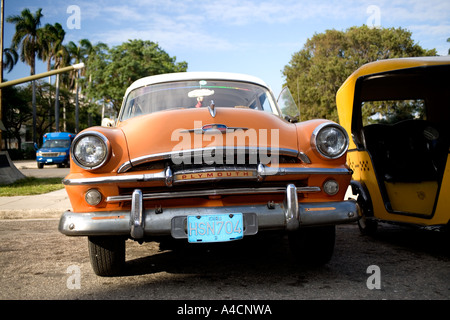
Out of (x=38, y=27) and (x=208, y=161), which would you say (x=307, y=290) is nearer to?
(x=208, y=161)

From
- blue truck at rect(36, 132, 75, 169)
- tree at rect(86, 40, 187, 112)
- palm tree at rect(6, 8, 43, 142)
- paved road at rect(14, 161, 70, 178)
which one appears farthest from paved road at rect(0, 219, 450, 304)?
palm tree at rect(6, 8, 43, 142)

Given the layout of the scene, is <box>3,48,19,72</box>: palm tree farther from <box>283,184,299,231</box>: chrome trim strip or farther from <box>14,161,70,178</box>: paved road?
<box>283,184,299,231</box>: chrome trim strip

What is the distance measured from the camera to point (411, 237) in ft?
15.4

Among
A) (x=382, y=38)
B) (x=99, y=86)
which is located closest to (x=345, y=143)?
(x=99, y=86)

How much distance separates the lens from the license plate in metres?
2.73

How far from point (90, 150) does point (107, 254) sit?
793mm

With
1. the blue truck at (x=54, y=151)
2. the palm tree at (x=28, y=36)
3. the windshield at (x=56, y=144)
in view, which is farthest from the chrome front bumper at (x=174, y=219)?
the palm tree at (x=28, y=36)

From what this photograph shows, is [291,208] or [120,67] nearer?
Answer: [291,208]

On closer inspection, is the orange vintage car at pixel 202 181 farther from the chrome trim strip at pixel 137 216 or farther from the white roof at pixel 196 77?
the white roof at pixel 196 77

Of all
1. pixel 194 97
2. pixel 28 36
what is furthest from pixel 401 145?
pixel 28 36

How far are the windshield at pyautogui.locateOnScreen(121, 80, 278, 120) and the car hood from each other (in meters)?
0.69

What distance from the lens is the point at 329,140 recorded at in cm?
317

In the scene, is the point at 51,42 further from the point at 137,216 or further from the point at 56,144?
the point at 137,216

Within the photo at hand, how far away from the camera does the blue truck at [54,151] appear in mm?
20469
